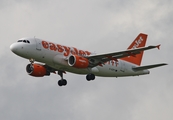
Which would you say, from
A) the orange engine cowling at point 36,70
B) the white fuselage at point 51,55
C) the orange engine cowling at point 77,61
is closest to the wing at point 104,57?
the white fuselage at point 51,55

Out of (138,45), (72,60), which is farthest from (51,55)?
(138,45)

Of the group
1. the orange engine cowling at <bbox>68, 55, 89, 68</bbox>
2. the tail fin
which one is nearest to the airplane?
the orange engine cowling at <bbox>68, 55, 89, 68</bbox>

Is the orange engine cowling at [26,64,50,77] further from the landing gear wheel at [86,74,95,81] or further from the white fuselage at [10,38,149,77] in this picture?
the landing gear wheel at [86,74,95,81]

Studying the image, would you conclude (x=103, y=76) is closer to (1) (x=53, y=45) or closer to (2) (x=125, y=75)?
(2) (x=125, y=75)

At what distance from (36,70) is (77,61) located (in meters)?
7.51

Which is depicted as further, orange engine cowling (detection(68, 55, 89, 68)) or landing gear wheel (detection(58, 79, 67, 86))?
landing gear wheel (detection(58, 79, 67, 86))

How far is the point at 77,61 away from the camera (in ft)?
260

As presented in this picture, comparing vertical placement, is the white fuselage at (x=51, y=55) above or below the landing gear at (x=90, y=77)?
above

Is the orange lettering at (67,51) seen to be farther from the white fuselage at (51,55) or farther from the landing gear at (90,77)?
the landing gear at (90,77)

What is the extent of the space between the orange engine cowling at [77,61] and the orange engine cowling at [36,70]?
20.8 feet

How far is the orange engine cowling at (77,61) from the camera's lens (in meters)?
79.2

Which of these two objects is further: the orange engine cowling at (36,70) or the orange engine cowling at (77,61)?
the orange engine cowling at (36,70)

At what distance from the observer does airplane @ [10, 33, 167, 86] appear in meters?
77.9

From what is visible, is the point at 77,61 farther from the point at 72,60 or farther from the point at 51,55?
the point at 51,55
